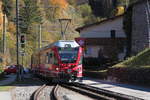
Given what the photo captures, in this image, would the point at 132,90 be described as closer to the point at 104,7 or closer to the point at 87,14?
the point at 104,7

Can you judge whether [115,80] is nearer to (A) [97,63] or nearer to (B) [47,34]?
(A) [97,63]

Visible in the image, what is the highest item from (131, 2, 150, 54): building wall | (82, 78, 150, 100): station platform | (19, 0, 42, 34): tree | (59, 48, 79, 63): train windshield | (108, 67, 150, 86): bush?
(19, 0, 42, 34): tree

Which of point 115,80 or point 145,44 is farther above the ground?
point 145,44

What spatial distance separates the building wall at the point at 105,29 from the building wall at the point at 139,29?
11.5 m

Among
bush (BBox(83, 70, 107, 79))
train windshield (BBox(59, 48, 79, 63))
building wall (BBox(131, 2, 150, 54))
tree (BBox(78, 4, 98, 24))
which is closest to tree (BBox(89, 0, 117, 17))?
tree (BBox(78, 4, 98, 24))

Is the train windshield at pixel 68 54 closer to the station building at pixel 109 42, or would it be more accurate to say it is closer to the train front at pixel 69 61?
the train front at pixel 69 61

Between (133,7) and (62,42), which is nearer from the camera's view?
(62,42)

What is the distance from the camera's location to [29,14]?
323ft

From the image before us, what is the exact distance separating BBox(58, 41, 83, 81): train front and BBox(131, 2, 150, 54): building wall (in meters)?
16.8

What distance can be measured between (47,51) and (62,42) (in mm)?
2913

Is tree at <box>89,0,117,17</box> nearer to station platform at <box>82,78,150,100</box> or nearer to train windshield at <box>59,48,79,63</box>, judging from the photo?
train windshield at <box>59,48,79,63</box>

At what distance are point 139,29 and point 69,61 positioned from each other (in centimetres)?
1996

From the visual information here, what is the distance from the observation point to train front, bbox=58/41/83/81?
92.0 feet

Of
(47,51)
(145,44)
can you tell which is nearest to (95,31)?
(145,44)
